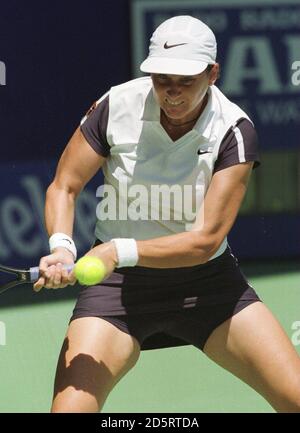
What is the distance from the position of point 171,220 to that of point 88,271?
53cm

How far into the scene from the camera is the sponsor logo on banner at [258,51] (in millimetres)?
7125

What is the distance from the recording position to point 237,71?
7176 mm

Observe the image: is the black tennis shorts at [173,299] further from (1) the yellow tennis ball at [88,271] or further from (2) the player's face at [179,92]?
(2) the player's face at [179,92]

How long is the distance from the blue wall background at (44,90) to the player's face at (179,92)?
318 centimetres

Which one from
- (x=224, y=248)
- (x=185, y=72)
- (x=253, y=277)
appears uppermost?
(x=185, y=72)

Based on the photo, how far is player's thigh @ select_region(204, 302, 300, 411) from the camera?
361 cm

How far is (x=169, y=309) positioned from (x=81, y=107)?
3.35m

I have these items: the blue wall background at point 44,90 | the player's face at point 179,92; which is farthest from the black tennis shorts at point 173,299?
the blue wall background at point 44,90

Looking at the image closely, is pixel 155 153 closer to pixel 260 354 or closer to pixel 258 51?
pixel 260 354

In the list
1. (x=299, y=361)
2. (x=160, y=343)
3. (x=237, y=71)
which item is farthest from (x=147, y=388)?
(x=237, y=71)

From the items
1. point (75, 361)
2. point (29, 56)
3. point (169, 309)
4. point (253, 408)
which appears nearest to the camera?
point (75, 361)

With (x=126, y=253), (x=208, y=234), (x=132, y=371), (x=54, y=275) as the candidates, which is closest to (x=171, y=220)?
(x=208, y=234)

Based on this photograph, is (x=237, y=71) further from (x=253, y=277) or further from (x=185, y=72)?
(x=185, y=72)

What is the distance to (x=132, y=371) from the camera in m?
5.54
